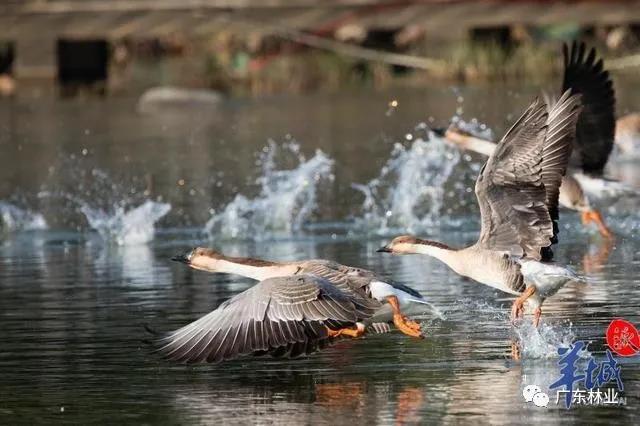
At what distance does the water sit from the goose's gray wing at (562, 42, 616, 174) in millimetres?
764

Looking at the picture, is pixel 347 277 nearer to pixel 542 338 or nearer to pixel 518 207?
pixel 542 338

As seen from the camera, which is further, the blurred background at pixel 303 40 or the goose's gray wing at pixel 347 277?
the blurred background at pixel 303 40

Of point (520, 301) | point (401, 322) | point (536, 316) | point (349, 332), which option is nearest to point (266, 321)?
point (349, 332)

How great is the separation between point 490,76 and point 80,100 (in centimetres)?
835

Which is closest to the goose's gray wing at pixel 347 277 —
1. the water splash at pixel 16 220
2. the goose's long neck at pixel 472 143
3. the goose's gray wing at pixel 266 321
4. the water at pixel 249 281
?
the goose's gray wing at pixel 266 321

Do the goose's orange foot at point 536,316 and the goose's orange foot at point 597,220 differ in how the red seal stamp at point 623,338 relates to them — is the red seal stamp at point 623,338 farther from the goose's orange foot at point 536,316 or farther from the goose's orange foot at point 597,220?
the goose's orange foot at point 597,220

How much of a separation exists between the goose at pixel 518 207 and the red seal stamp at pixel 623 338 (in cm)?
53

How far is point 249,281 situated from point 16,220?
4919 mm

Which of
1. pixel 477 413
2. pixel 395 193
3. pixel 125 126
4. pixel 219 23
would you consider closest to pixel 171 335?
pixel 477 413

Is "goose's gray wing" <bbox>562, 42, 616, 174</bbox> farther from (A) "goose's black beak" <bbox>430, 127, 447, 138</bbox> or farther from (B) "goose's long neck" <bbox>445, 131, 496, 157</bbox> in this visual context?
(A) "goose's black beak" <bbox>430, 127, 447, 138</bbox>

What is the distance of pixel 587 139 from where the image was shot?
14320 mm

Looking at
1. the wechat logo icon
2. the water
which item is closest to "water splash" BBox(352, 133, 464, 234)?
the water

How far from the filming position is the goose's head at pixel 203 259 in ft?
32.2

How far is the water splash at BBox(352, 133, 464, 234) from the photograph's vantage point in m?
15.9
